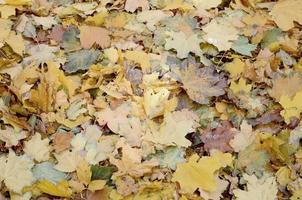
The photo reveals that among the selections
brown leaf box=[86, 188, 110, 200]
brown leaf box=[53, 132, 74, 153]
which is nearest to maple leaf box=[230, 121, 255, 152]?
brown leaf box=[86, 188, 110, 200]

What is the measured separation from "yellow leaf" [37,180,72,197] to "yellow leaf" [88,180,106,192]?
0.07 meters

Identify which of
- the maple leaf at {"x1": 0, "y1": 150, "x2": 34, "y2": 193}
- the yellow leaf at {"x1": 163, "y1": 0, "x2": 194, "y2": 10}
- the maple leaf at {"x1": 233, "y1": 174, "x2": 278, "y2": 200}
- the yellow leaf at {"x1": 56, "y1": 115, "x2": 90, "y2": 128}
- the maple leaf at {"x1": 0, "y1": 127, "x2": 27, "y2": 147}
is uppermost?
the yellow leaf at {"x1": 163, "y1": 0, "x2": 194, "y2": 10}

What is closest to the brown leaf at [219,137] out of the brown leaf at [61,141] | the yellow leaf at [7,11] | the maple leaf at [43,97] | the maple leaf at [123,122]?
the maple leaf at [123,122]

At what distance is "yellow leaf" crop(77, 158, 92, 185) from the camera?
1.64 meters

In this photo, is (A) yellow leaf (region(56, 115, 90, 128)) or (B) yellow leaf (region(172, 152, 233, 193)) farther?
(A) yellow leaf (region(56, 115, 90, 128))

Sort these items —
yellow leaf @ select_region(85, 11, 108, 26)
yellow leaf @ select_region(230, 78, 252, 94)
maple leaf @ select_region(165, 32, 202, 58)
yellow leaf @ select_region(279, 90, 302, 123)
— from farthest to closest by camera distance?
yellow leaf @ select_region(85, 11, 108, 26) → maple leaf @ select_region(165, 32, 202, 58) → yellow leaf @ select_region(230, 78, 252, 94) → yellow leaf @ select_region(279, 90, 302, 123)

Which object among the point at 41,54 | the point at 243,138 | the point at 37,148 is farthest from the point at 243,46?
the point at 37,148

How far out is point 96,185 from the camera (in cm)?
163

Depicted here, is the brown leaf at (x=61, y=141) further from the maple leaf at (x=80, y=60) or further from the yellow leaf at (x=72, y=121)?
the maple leaf at (x=80, y=60)

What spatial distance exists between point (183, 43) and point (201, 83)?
231 millimetres

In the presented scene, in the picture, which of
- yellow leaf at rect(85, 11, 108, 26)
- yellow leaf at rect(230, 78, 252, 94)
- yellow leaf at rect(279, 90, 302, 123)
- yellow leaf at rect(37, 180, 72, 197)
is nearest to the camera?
yellow leaf at rect(37, 180, 72, 197)

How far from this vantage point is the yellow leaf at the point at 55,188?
1.61 m

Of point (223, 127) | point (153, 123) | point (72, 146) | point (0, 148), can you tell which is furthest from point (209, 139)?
point (0, 148)

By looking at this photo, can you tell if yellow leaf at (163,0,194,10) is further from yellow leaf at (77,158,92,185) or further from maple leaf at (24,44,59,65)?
yellow leaf at (77,158,92,185)
